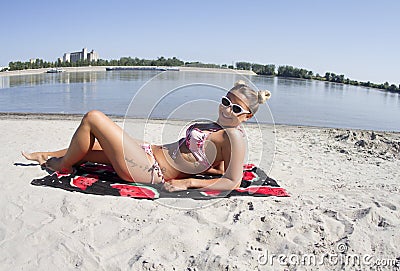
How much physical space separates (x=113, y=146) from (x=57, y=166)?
104 centimetres

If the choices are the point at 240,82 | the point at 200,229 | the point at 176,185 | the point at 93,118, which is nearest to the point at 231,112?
the point at 240,82

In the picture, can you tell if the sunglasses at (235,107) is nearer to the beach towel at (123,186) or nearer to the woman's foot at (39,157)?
the beach towel at (123,186)

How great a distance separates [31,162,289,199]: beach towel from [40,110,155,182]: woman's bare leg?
151mm

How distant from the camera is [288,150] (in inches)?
261

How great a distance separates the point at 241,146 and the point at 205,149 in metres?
0.39

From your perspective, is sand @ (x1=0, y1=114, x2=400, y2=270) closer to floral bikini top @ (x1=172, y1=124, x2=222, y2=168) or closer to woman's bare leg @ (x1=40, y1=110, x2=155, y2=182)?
woman's bare leg @ (x1=40, y1=110, x2=155, y2=182)

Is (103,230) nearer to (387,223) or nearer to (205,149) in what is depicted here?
(205,149)

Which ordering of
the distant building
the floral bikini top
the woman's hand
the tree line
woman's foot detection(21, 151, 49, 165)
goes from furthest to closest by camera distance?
the distant building → the tree line → woman's foot detection(21, 151, 49, 165) → the woman's hand → the floral bikini top

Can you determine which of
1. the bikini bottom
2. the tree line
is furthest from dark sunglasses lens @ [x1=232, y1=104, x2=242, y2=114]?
the tree line

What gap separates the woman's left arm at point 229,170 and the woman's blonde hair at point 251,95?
31cm

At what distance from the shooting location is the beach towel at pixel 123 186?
373 cm

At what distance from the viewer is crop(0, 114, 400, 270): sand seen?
2.57 meters

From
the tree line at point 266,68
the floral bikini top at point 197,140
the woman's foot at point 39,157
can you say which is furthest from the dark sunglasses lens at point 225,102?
the tree line at point 266,68

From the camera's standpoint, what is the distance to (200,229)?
3043mm
